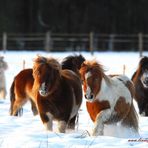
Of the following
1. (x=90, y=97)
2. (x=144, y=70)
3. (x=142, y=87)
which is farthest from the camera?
(x=142, y=87)

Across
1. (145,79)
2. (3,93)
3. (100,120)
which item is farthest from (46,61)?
(3,93)

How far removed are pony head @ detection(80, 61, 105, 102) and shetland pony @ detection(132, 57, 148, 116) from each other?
13.8 feet

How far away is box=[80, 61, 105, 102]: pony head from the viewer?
8.79 m

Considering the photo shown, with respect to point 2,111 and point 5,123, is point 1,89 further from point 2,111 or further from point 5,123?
point 5,123

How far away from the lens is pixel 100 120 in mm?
8945

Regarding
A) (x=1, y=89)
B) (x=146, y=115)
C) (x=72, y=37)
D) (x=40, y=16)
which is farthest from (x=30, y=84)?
(x=40, y=16)

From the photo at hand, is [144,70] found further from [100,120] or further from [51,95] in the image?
[100,120]

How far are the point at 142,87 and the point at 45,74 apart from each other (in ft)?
15.5

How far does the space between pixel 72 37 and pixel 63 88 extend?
118 feet

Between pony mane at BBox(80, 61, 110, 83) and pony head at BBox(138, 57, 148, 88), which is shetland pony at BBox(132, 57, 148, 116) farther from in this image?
pony mane at BBox(80, 61, 110, 83)

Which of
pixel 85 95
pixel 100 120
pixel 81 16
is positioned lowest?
pixel 100 120

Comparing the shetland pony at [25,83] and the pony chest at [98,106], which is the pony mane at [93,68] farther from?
the shetland pony at [25,83]

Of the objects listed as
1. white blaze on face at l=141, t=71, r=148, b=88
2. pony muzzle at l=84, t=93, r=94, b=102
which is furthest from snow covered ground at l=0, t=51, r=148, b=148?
white blaze on face at l=141, t=71, r=148, b=88

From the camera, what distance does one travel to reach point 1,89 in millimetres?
16547
